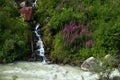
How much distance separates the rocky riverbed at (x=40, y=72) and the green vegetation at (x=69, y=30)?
0.53 metres

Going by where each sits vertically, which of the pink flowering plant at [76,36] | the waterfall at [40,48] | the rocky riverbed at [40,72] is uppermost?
the pink flowering plant at [76,36]

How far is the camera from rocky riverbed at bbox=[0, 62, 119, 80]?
523 inches

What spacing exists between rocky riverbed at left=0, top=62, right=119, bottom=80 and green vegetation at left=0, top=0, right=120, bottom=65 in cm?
53

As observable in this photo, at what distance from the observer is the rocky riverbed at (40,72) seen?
13273 mm

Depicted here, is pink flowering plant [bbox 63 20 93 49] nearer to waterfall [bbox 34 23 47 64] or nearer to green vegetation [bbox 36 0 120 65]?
green vegetation [bbox 36 0 120 65]

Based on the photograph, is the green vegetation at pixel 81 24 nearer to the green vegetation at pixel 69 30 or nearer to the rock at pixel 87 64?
the green vegetation at pixel 69 30

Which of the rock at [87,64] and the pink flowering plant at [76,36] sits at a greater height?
the pink flowering plant at [76,36]

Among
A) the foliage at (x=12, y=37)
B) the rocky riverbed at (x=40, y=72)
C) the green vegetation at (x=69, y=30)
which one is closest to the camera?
the rocky riverbed at (x=40, y=72)

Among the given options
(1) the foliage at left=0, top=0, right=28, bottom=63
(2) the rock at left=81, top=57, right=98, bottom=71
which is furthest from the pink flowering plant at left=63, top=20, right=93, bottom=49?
(1) the foliage at left=0, top=0, right=28, bottom=63

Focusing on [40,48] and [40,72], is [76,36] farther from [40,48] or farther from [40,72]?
[40,72]

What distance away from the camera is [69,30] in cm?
1598

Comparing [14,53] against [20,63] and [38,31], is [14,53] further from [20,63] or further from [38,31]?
[38,31]

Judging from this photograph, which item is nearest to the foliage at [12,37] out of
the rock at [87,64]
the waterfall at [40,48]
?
the waterfall at [40,48]

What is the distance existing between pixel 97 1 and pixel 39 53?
3.87 meters
